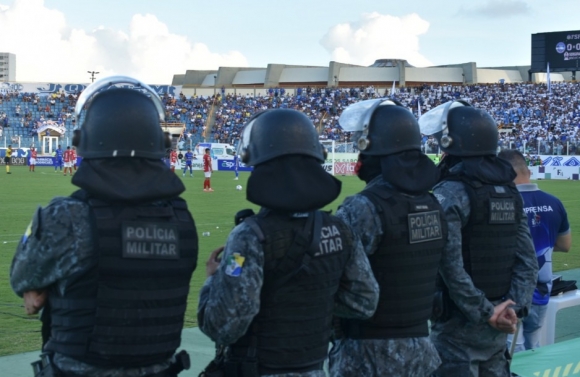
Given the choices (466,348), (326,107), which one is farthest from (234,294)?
(326,107)

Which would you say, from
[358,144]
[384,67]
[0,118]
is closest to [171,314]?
[358,144]

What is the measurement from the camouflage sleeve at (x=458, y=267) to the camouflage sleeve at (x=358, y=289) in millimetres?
781

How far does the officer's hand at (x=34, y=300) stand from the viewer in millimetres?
3039

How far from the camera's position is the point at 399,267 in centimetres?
390

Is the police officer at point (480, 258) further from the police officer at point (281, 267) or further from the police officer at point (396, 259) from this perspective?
the police officer at point (281, 267)

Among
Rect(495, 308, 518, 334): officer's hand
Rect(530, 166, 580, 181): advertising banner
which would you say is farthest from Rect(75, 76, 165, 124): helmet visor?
Rect(530, 166, 580, 181): advertising banner

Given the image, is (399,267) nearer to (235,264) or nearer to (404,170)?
(404,170)

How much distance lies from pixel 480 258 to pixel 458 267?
327 mm

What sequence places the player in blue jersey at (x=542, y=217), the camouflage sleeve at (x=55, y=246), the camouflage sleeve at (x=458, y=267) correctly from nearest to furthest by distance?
the camouflage sleeve at (x=55, y=246), the camouflage sleeve at (x=458, y=267), the player in blue jersey at (x=542, y=217)

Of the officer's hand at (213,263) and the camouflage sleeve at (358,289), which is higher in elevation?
the officer's hand at (213,263)

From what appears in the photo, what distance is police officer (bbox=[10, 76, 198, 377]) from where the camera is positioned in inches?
116

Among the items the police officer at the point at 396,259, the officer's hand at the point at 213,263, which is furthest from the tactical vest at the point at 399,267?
the officer's hand at the point at 213,263

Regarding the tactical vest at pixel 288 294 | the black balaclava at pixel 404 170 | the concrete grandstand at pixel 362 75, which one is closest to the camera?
the tactical vest at pixel 288 294

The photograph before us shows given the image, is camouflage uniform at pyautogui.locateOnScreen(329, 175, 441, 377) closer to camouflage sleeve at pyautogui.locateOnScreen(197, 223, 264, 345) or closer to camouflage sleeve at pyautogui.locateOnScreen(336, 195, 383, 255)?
camouflage sleeve at pyautogui.locateOnScreen(336, 195, 383, 255)
